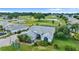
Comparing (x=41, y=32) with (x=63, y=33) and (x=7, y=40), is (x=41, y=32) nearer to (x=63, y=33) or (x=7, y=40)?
(x=63, y=33)

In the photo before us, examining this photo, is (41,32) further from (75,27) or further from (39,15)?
(75,27)

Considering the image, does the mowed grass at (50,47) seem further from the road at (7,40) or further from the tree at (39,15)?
the tree at (39,15)

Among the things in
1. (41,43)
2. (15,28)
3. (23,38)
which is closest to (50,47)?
(41,43)

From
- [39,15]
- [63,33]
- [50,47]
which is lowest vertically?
[50,47]

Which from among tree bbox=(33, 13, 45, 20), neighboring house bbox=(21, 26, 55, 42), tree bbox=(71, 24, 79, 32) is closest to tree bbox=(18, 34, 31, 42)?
neighboring house bbox=(21, 26, 55, 42)

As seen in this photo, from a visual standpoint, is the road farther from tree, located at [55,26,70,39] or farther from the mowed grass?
tree, located at [55,26,70,39]

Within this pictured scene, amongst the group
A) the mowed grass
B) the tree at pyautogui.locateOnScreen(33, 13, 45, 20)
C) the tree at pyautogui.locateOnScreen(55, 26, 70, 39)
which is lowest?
the mowed grass

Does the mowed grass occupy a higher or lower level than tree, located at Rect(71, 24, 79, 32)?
A: lower

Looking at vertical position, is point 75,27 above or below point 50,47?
above

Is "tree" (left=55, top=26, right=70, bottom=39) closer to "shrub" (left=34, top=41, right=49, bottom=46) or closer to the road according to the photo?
"shrub" (left=34, top=41, right=49, bottom=46)
